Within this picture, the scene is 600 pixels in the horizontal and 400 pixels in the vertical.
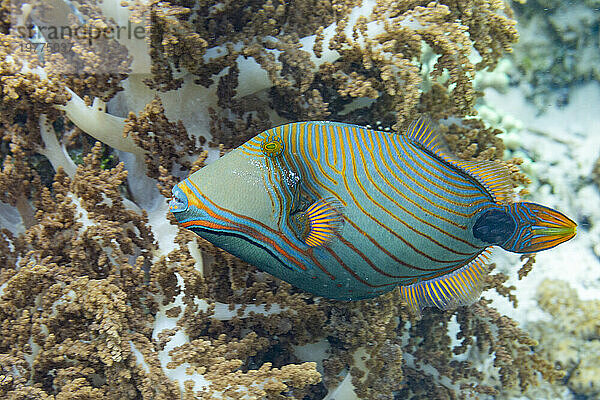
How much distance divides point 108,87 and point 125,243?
940 millimetres

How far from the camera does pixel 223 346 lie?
7.27 feet

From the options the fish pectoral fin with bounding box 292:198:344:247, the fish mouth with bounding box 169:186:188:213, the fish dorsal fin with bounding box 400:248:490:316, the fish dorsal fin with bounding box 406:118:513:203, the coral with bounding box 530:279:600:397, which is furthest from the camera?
the coral with bounding box 530:279:600:397

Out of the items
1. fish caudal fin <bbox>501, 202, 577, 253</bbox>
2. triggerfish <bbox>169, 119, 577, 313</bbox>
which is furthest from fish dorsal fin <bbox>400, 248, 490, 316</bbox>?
fish caudal fin <bbox>501, 202, 577, 253</bbox>

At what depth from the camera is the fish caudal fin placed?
1620 millimetres

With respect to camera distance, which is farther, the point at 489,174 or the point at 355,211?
the point at 489,174

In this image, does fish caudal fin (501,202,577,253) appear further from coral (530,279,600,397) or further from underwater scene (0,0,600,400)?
coral (530,279,600,397)

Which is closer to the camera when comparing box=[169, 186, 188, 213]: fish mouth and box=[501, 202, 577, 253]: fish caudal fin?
box=[169, 186, 188, 213]: fish mouth

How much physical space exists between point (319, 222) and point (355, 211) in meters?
0.15

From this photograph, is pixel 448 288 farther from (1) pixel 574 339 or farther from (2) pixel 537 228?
(1) pixel 574 339

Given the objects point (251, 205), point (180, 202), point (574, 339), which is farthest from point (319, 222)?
point (574, 339)

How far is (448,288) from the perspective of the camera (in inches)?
75.9

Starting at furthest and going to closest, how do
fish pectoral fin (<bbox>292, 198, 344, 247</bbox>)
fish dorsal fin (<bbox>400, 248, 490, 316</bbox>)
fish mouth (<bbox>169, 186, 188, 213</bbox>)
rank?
fish dorsal fin (<bbox>400, 248, 490, 316</bbox>) < fish pectoral fin (<bbox>292, 198, 344, 247</bbox>) < fish mouth (<bbox>169, 186, 188, 213</bbox>)

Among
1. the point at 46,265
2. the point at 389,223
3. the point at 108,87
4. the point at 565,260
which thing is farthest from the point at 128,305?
the point at 565,260

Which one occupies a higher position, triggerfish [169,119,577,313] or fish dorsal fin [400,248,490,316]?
triggerfish [169,119,577,313]
